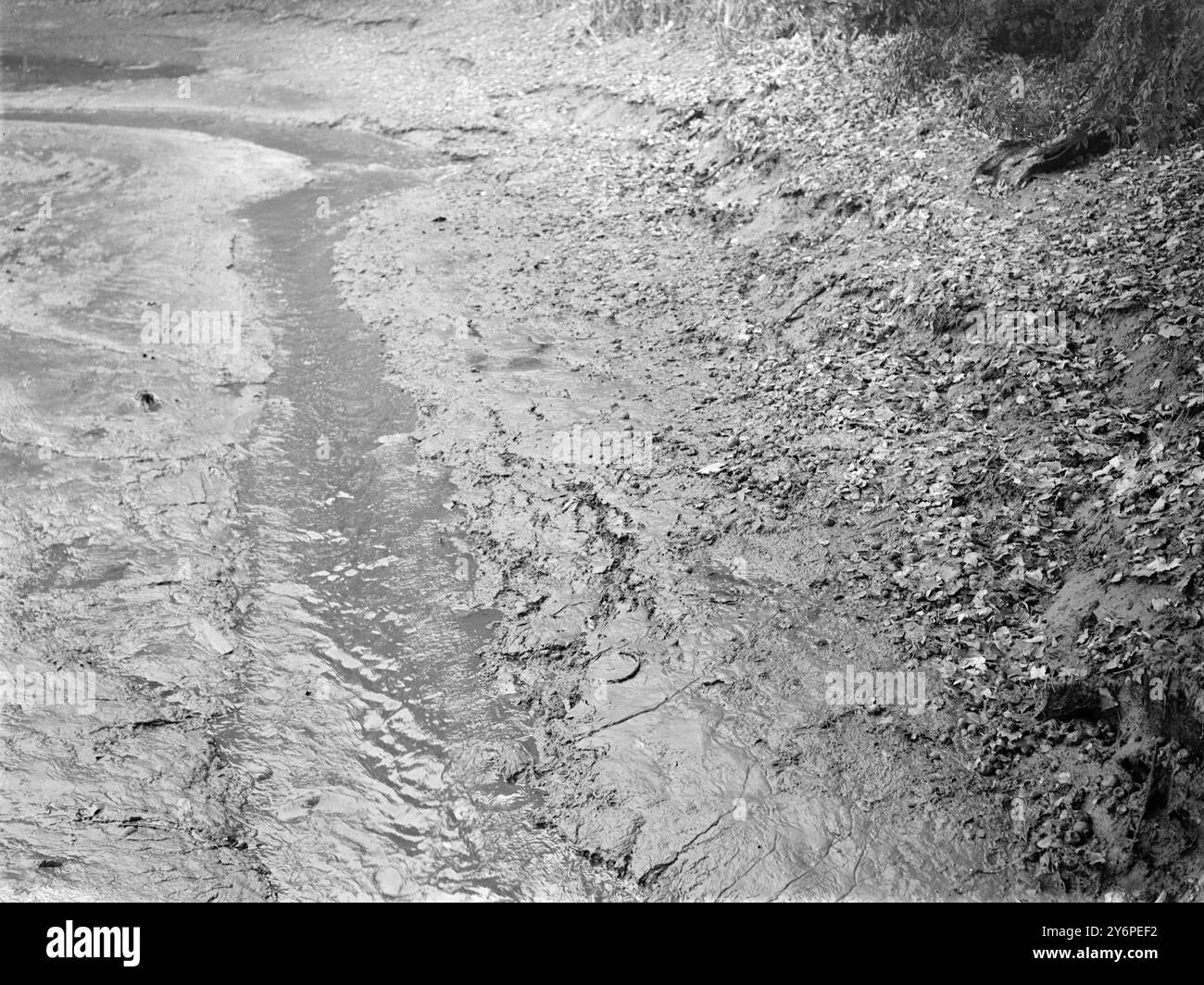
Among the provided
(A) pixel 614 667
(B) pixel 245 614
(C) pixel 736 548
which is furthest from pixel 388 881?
(C) pixel 736 548

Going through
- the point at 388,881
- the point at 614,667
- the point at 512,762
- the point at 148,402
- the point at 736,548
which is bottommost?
the point at 388,881

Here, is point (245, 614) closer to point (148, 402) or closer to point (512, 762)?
point (512, 762)

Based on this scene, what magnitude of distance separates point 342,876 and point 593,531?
121 inches

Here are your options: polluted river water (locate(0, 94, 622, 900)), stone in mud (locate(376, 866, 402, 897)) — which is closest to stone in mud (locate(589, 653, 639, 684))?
polluted river water (locate(0, 94, 622, 900))

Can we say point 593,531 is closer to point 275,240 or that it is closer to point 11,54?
point 275,240

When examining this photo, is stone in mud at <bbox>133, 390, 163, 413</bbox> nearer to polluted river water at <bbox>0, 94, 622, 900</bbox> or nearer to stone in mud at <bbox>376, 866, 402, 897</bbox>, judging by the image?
polluted river water at <bbox>0, 94, 622, 900</bbox>

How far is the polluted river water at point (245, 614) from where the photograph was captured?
5.23 m

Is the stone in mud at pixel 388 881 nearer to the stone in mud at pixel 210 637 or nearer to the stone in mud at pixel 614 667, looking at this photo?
the stone in mud at pixel 614 667

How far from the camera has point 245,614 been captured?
6859 millimetres

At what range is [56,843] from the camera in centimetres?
515

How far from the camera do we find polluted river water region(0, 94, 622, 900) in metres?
5.23

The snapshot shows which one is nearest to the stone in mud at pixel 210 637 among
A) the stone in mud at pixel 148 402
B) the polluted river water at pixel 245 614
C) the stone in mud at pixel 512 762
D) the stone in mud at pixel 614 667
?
the polluted river water at pixel 245 614

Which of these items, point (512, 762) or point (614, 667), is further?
point (614, 667)
